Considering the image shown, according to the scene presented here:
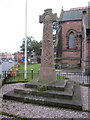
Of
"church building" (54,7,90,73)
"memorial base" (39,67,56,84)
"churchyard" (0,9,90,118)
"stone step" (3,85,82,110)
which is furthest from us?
"church building" (54,7,90,73)

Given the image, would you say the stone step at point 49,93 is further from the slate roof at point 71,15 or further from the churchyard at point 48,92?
the slate roof at point 71,15

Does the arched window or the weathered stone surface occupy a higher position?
the arched window

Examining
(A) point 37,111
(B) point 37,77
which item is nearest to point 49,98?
(A) point 37,111

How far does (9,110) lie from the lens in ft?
12.0

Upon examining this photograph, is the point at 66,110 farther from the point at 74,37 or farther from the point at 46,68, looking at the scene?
the point at 74,37

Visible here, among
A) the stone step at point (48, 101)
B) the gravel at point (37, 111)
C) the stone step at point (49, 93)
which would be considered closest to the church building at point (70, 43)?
the stone step at point (49, 93)

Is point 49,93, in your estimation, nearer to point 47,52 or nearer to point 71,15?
point 47,52

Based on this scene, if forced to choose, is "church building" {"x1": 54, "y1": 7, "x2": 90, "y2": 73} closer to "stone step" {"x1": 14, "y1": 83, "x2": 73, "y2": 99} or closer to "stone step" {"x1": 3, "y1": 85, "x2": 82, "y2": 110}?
"stone step" {"x1": 14, "y1": 83, "x2": 73, "y2": 99}

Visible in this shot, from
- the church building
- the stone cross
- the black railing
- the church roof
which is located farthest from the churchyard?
the church roof

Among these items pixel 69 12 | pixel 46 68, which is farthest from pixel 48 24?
pixel 69 12

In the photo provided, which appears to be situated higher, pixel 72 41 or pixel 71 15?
pixel 71 15

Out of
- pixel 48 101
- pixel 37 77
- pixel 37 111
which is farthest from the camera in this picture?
pixel 37 77

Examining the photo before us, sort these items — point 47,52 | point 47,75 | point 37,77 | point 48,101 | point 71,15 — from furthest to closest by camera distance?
point 71,15, point 37,77, point 47,52, point 47,75, point 48,101

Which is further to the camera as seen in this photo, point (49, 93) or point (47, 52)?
point (47, 52)
